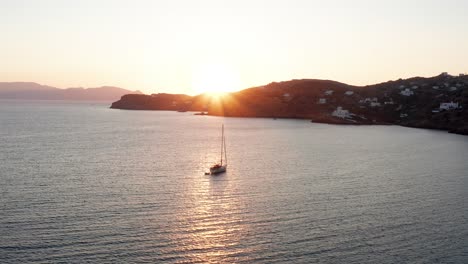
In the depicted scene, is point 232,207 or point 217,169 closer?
point 232,207

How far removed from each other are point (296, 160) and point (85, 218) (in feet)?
189

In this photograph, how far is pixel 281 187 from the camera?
7031cm

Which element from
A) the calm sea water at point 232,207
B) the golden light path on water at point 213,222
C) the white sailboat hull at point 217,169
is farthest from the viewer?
the white sailboat hull at point 217,169

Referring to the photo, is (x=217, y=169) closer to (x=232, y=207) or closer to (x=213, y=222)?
(x=232, y=207)

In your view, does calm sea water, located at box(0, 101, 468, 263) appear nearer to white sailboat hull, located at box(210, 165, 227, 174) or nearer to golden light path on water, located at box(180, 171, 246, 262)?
golden light path on water, located at box(180, 171, 246, 262)

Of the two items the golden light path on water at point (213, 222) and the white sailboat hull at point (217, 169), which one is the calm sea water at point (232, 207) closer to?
the golden light path on water at point (213, 222)

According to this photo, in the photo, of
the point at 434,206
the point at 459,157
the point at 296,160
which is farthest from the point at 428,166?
the point at 434,206

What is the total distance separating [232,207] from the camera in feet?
192

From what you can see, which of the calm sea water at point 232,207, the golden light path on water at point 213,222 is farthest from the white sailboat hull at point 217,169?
the golden light path on water at point 213,222

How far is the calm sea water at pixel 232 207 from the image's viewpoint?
1699 inches

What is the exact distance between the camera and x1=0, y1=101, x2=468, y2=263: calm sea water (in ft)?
142

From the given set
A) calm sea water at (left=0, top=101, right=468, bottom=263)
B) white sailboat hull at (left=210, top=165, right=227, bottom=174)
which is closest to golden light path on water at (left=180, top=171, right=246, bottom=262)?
calm sea water at (left=0, top=101, right=468, bottom=263)

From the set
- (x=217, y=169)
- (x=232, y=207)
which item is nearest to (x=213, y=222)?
(x=232, y=207)

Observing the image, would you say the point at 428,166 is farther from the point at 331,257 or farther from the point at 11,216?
the point at 11,216
